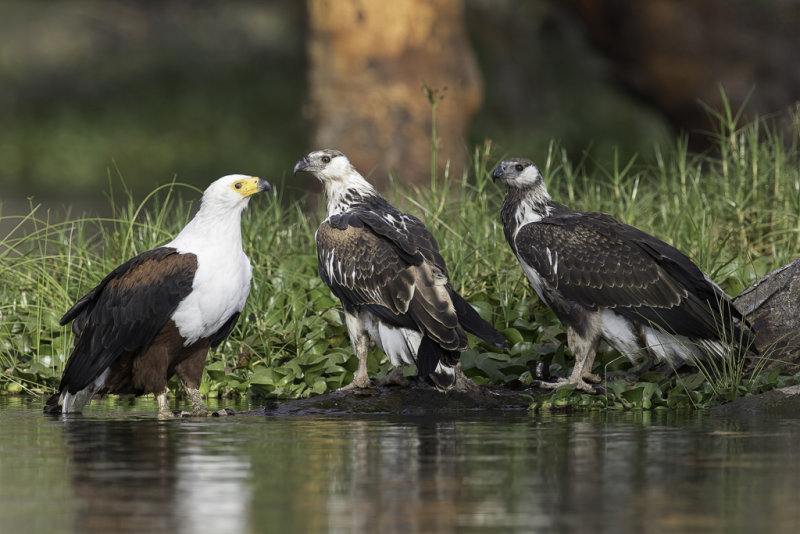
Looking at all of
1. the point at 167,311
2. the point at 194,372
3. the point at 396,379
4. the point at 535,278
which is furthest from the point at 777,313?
the point at 167,311

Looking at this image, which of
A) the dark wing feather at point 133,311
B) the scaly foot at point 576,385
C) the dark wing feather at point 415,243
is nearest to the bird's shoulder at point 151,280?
the dark wing feather at point 133,311

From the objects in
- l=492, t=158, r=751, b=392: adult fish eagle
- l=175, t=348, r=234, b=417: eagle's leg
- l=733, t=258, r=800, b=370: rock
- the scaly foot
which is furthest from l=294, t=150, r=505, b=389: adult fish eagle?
l=733, t=258, r=800, b=370: rock

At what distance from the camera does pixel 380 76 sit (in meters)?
14.2

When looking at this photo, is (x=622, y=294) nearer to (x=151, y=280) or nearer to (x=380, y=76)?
(x=151, y=280)

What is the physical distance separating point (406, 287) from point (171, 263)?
54.3 inches

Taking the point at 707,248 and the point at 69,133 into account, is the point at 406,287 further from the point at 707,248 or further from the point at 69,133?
the point at 69,133

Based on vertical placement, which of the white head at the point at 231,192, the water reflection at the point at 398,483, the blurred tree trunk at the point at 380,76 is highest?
the blurred tree trunk at the point at 380,76

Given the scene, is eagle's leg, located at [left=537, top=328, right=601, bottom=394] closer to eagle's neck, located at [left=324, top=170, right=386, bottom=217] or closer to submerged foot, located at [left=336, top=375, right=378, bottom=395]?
submerged foot, located at [left=336, top=375, right=378, bottom=395]

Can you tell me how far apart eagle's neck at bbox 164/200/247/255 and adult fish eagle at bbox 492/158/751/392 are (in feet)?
6.26

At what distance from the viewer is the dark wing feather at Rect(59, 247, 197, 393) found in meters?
7.55

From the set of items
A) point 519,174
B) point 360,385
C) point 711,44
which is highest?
point 711,44

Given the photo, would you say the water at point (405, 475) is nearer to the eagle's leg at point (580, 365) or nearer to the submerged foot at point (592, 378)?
the eagle's leg at point (580, 365)

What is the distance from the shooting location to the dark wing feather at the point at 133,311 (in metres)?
7.55

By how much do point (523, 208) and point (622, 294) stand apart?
3.36 ft
